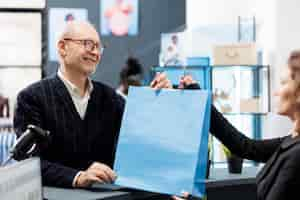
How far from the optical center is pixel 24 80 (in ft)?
18.8

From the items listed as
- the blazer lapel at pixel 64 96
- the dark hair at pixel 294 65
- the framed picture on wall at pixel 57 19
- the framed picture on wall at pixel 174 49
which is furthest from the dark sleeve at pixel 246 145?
the framed picture on wall at pixel 57 19

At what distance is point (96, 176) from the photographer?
6.18 feet

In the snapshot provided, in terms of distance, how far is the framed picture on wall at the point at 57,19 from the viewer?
8234mm

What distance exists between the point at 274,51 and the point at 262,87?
1.05ft

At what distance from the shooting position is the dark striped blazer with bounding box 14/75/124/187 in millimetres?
2061

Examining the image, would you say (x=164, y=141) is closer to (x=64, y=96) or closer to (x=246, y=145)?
(x=64, y=96)

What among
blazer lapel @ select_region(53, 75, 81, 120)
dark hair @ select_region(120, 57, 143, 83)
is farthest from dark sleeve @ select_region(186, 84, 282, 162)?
dark hair @ select_region(120, 57, 143, 83)

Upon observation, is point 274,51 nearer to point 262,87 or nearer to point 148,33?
point 262,87

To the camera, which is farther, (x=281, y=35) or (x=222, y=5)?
(x=222, y=5)

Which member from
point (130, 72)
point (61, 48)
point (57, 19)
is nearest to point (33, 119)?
point (61, 48)

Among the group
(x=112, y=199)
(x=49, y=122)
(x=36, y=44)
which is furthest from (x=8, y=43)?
(x=112, y=199)

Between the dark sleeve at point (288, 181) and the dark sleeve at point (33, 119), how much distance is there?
0.71 meters

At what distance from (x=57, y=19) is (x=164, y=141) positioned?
263 inches

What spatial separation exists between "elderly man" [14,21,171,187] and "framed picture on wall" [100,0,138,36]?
6.44 m
